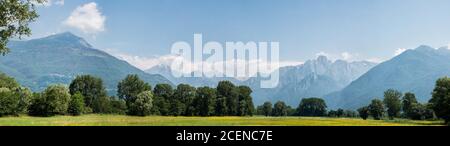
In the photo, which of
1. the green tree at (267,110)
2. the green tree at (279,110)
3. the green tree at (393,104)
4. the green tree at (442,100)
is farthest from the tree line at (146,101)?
the green tree at (279,110)

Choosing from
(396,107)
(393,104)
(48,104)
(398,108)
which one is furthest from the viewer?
(398,108)

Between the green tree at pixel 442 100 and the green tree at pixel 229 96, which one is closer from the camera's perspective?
the green tree at pixel 442 100

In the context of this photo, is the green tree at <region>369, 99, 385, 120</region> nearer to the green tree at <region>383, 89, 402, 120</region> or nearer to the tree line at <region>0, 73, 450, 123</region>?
the tree line at <region>0, 73, 450, 123</region>

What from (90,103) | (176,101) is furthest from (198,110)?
(90,103)

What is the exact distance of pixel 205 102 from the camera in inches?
5143

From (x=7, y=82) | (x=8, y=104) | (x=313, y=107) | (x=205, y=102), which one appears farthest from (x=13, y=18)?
(x=313, y=107)

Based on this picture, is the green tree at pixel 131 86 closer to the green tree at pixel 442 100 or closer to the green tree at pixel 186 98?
the green tree at pixel 186 98

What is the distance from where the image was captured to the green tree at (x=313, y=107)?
187 meters

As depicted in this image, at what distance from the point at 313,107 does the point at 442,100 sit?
344 ft

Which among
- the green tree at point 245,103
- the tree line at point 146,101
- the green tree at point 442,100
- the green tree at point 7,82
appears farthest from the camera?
the green tree at point 245,103

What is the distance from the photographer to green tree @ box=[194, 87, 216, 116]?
130m

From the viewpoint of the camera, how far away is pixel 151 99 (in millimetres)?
119000

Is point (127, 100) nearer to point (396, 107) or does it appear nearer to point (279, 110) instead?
point (279, 110)

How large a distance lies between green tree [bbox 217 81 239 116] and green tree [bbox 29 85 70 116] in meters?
46.0
